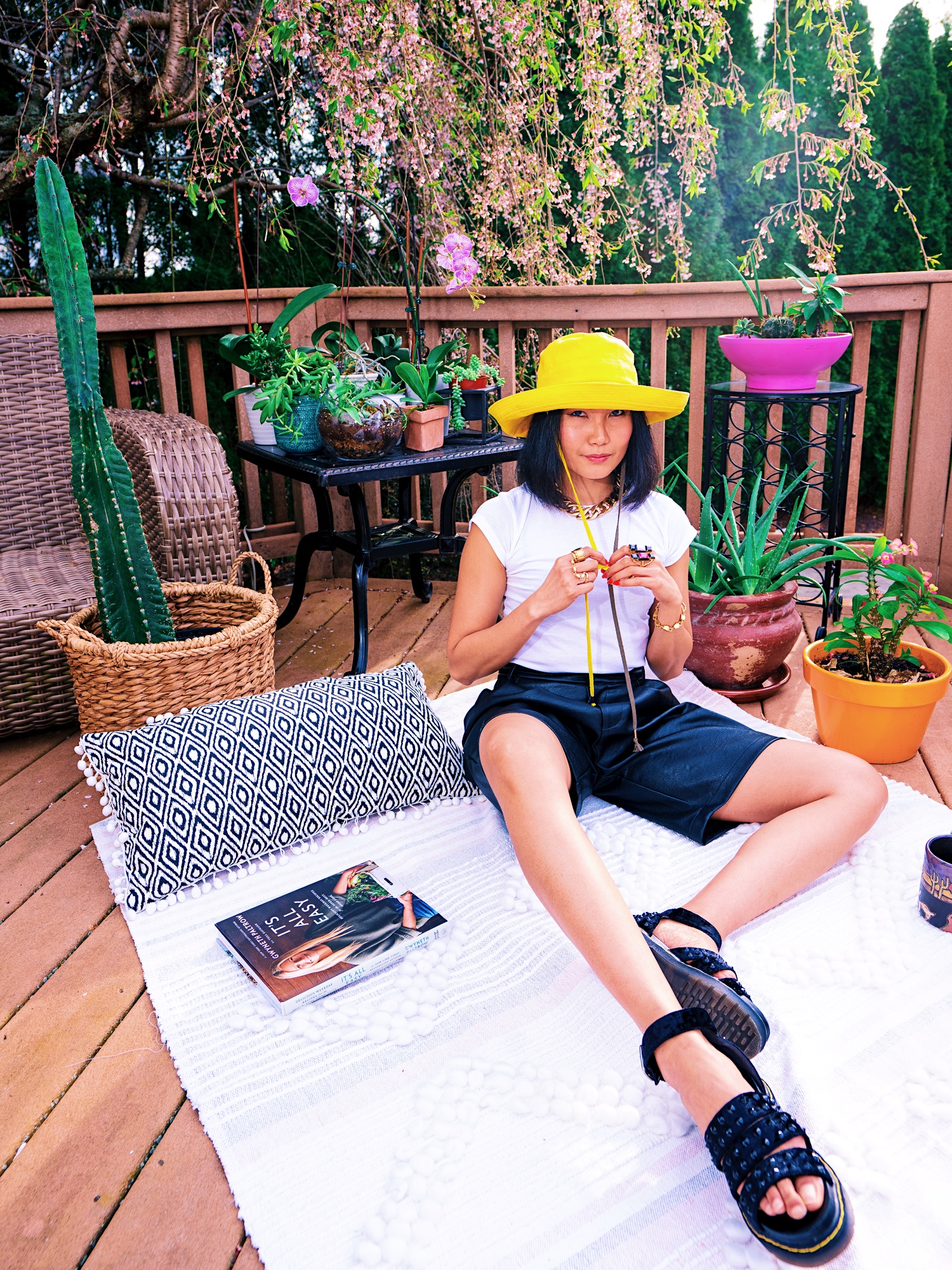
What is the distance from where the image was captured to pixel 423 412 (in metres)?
2.48

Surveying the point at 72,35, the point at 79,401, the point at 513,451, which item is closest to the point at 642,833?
the point at 513,451

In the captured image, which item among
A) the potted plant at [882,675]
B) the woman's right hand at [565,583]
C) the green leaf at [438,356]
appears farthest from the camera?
the green leaf at [438,356]

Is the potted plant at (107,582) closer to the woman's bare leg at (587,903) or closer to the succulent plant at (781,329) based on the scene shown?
the woman's bare leg at (587,903)

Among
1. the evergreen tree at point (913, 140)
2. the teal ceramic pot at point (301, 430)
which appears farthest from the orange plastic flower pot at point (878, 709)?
the evergreen tree at point (913, 140)

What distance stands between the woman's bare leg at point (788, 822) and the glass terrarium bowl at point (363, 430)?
127 centimetres

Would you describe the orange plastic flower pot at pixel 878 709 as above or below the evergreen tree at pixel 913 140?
below

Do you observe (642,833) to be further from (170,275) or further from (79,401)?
(170,275)

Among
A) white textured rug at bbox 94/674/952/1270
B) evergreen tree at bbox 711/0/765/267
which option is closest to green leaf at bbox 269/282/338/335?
white textured rug at bbox 94/674/952/1270

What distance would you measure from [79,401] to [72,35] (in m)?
2.38

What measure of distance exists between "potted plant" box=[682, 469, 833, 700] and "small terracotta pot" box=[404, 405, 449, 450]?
73 cm

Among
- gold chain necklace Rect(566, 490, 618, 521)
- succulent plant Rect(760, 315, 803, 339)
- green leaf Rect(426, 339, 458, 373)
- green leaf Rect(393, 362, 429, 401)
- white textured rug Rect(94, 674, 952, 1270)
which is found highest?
succulent plant Rect(760, 315, 803, 339)

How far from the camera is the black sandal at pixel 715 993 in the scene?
1127 mm

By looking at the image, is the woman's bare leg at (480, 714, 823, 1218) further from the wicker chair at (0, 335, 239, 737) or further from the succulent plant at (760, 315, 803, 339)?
the succulent plant at (760, 315, 803, 339)

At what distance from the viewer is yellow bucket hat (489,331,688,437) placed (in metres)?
1.55
